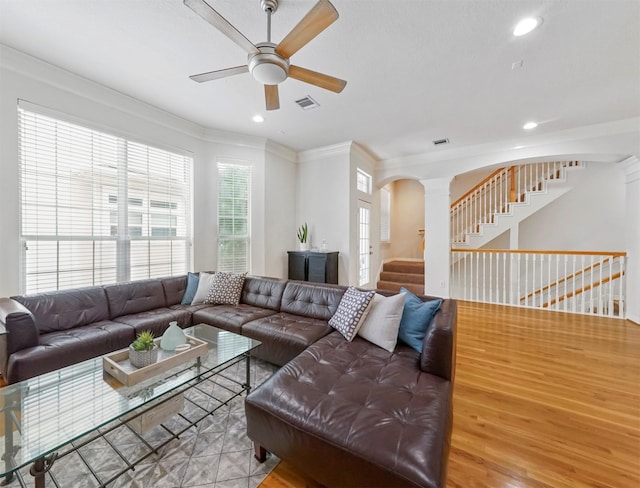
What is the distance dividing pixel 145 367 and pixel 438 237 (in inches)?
189

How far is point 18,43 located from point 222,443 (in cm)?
376

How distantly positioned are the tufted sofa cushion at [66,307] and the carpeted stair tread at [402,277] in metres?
5.05

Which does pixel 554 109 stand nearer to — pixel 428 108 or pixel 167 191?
pixel 428 108

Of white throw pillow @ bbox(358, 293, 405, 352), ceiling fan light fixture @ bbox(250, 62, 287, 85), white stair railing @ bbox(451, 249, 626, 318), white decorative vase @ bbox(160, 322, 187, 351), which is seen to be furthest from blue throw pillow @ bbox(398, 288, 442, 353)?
white stair railing @ bbox(451, 249, 626, 318)

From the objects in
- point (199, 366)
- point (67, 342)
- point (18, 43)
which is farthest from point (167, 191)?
point (199, 366)

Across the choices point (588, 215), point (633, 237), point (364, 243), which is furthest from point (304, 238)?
point (588, 215)

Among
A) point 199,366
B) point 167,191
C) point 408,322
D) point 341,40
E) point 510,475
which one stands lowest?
point 510,475

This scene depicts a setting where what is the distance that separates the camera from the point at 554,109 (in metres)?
3.33

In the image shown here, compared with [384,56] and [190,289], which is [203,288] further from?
[384,56]

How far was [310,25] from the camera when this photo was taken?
1.55m

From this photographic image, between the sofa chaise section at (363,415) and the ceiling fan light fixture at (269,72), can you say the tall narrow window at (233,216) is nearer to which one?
the ceiling fan light fixture at (269,72)

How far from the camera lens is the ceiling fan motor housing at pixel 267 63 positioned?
1.75 metres

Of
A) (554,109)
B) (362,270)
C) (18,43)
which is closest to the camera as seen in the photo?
(18,43)

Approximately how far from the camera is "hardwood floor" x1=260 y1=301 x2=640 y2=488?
1.41 metres
